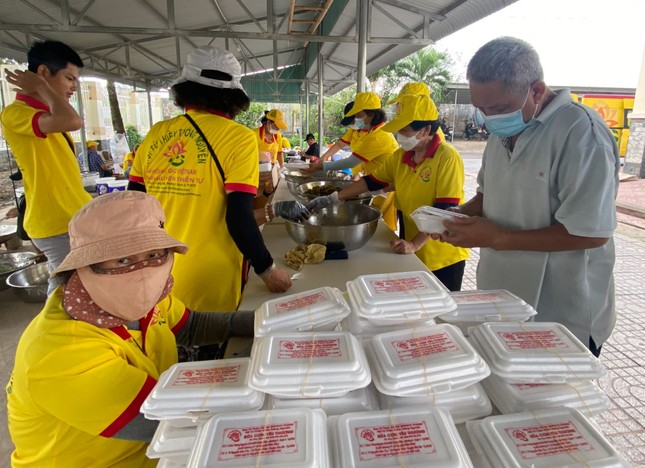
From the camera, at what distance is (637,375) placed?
9.18 feet

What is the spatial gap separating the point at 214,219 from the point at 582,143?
1381mm

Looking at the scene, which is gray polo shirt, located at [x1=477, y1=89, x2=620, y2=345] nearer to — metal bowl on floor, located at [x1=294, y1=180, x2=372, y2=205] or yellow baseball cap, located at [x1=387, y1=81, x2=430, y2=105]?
yellow baseball cap, located at [x1=387, y1=81, x2=430, y2=105]

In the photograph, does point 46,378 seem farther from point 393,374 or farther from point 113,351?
point 393,374

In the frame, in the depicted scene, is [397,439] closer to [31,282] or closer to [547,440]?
[547,440]

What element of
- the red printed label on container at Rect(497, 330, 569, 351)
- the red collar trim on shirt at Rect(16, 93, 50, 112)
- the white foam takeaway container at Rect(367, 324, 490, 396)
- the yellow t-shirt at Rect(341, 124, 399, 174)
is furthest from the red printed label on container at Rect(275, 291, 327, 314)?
the yellow t-shirt at Rect(341, 124, 399, 174)

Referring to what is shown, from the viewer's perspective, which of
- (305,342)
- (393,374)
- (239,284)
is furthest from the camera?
(239,284)

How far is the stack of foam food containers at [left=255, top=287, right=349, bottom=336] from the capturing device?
1.07 metres

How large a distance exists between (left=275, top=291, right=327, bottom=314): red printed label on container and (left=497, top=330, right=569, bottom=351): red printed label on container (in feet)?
1.58

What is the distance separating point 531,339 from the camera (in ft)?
3.17

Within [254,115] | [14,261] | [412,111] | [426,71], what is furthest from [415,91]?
[426,71]

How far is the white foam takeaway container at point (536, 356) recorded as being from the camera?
0.88 metres

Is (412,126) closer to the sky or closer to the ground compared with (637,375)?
closer to the sky

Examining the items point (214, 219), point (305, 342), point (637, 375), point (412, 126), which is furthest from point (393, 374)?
point (637, 375)

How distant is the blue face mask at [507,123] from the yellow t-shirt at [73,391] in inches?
53.5
